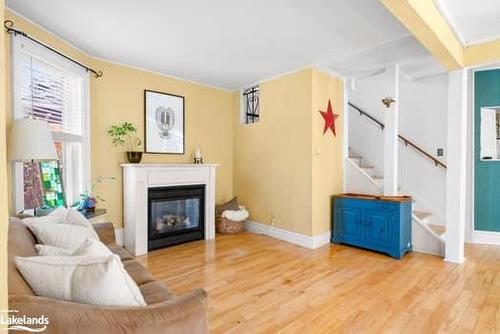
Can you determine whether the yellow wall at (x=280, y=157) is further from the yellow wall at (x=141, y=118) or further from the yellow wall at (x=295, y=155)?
the yellow wall at (x=141, y=118)

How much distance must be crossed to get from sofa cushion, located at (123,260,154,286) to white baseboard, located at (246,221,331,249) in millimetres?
2405

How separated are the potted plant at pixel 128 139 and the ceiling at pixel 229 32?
0.86 m

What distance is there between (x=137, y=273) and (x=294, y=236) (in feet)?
8.39

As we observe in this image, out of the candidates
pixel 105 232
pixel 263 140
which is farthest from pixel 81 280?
pixel 263 140

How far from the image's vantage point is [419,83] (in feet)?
15.3

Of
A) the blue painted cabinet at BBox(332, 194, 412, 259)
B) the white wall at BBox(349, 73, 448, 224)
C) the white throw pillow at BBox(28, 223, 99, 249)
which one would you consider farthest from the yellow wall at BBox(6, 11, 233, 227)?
the white wall at BBox(349, 73, 448, 224)

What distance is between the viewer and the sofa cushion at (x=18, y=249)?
101 cm

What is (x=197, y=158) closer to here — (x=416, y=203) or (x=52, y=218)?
(x=52, y=218)

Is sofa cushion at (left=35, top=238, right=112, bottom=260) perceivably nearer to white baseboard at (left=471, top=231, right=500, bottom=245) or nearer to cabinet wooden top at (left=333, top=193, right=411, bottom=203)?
cabinet wooden top at (left=333, top=193, right=411, bottom=203)

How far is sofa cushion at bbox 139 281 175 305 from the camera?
1491 millimetres

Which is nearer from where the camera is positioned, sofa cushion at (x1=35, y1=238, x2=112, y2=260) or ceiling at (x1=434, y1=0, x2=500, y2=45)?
sofa cushion at (x1=35, y1=238, x2=112, y2=260)

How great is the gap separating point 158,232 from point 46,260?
2782 mm
